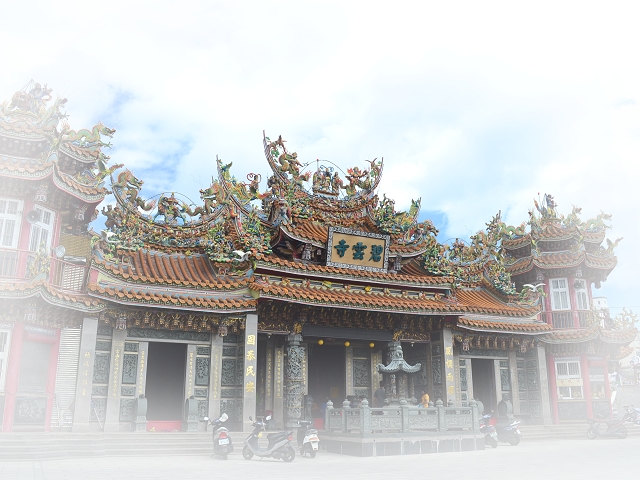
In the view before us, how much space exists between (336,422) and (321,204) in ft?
26.4

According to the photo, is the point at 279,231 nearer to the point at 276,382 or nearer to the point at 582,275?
the point at 276,382

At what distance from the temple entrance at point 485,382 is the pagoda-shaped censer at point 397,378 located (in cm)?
368

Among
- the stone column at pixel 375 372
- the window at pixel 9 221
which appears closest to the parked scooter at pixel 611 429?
the stone column at pixel 375 372

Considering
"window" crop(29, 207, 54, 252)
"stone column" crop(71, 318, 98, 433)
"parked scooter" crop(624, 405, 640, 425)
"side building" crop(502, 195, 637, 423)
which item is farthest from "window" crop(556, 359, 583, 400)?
"window" crop(29, 207, 54, 252)

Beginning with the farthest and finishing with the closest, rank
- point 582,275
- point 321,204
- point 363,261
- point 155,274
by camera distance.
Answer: point 582,275
point 321,204
point 363,261
point 155,274

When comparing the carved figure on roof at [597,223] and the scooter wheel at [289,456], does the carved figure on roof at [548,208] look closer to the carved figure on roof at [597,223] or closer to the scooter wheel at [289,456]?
the carved figure on roof at [597,223]

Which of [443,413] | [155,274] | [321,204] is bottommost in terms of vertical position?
[443,413]

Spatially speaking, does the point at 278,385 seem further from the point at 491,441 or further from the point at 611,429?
the point at 611,429

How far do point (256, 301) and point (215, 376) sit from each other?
2.38 m

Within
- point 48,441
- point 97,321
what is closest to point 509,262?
point 97,321

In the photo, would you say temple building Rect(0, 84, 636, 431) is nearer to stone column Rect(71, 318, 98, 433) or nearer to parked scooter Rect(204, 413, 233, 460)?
stone column Rect(71, 318, 98, 433)

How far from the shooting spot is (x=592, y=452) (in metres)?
13.5

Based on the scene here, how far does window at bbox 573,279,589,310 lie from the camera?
2250 centimetres

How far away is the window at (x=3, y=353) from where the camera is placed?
12.7 metres
